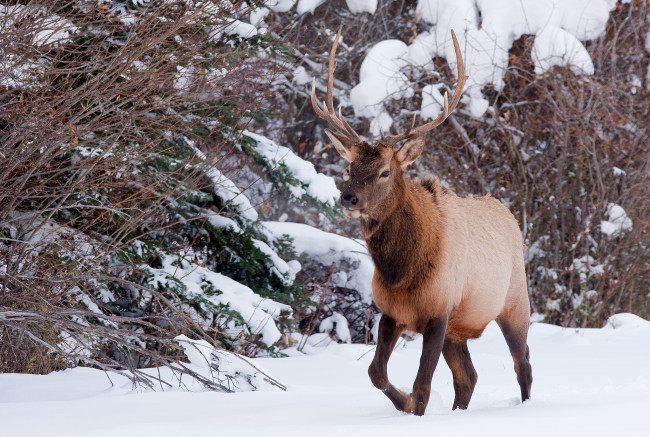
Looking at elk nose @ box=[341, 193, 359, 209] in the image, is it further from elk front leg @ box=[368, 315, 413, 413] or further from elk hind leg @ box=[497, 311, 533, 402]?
elk hind leg @ box=[497, 311, 533, 402]

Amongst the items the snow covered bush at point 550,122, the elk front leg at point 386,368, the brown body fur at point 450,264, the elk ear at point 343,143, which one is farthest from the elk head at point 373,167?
the snow covered bush at point 550,122

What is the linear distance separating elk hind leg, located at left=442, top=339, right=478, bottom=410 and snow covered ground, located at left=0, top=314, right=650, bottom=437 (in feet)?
0.29

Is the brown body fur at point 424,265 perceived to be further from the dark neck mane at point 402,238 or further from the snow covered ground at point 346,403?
the snow covered ground at point 346,403

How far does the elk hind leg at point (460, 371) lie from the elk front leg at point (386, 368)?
2.35ft

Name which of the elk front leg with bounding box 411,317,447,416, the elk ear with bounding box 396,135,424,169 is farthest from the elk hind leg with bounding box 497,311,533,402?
the elk ear with bounding box 396,135,424,169

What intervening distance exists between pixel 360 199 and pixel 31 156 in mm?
2494

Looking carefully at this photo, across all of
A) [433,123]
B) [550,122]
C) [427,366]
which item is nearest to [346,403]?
[427,366]

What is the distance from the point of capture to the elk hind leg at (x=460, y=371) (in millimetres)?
6207

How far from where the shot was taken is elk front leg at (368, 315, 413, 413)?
5.42m

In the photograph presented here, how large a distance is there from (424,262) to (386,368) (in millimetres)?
682

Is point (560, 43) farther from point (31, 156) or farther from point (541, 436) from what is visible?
point (541, 436)

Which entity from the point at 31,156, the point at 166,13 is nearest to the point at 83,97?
the point at 31,156

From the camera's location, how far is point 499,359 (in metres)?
8.95

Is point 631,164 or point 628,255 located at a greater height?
point 631,164
